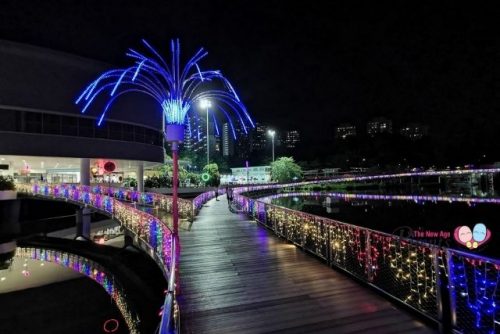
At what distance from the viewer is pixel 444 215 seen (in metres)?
39.7

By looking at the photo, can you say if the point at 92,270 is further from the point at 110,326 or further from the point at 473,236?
the point at 473,236

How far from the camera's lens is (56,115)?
3516 centimetres

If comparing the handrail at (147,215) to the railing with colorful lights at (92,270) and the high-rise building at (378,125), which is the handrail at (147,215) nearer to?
the railing with colorful lights at (92,270)

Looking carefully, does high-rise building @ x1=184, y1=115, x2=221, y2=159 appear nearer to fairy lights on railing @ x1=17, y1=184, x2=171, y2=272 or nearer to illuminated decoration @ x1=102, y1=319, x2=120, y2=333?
fairy lights on railing @ x1=17, y1=184, x2=171, y2=272

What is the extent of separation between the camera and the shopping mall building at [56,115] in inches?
1286

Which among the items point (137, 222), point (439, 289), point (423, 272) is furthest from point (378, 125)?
point (439, 289)

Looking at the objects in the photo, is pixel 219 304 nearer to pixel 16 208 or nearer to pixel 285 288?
pixel 285 288

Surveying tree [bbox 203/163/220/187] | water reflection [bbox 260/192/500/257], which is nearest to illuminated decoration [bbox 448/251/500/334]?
water reflection [bbox 260/192/500/257]

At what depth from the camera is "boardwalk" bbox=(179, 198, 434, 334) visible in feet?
19.4

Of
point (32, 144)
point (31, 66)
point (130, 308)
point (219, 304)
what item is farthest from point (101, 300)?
point (31, 66)

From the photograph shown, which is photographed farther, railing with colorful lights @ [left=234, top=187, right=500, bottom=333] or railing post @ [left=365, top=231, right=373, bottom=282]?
railing post @ [left=365, top=231, right=373, bottom=282]

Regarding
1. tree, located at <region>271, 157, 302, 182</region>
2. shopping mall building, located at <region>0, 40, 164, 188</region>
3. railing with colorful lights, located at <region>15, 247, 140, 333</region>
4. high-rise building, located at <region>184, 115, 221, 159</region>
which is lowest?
railing with colorful lights, located at <region>15, 247, 140, 333</region>

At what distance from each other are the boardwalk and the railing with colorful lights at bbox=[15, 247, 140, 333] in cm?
449

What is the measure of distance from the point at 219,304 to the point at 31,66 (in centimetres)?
3525
